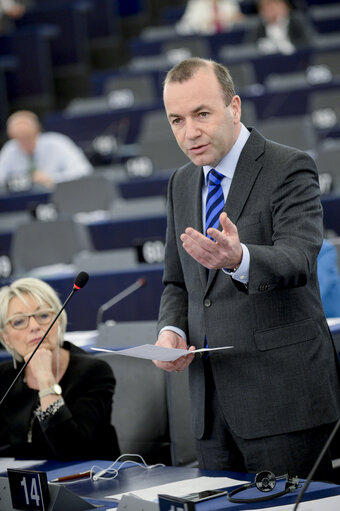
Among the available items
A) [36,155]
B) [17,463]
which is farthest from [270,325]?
[36,155]

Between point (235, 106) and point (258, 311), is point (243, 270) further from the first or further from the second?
point (235, 106)

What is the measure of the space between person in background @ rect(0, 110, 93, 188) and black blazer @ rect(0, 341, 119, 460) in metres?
5.28

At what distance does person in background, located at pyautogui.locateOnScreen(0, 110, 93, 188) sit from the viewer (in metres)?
8.17

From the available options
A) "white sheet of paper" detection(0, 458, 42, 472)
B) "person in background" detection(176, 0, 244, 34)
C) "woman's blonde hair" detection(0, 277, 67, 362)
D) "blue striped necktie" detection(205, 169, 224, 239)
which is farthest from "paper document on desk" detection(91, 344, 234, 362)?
"person in background" detection(176, 0, 244, 34)

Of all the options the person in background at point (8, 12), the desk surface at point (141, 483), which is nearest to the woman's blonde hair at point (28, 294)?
Answer: the desk surface at point (141, 483)

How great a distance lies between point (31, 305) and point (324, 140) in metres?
5.28

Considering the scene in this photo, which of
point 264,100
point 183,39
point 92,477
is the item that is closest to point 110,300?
point 92,477

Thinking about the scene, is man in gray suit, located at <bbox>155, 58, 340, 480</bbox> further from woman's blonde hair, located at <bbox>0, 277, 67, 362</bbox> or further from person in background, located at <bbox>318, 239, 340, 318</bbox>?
person in background, located at <bbox>318, 239, 340, 318</bbox>

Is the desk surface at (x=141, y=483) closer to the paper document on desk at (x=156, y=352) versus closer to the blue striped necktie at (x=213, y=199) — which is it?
the paper document on desk at (x=156, y=352)

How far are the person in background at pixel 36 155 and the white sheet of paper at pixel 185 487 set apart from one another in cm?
611

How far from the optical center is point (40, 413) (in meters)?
2.87

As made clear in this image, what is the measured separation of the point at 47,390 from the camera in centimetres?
287

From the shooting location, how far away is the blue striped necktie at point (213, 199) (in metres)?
2.34

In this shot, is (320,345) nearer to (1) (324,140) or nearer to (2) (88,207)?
(2) (88,207)
